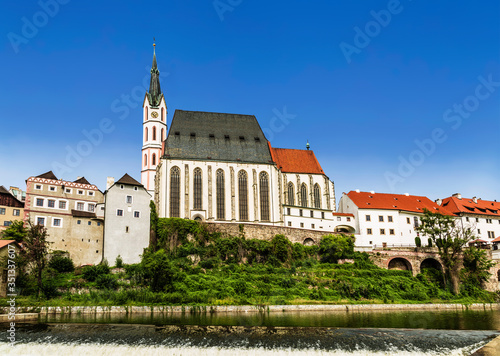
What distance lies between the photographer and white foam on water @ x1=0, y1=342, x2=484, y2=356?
23.8 meters

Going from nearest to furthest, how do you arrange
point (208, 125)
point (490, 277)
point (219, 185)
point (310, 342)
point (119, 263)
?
1. point (310, 342)
2. point (119, 263)
3. point (490, 277)
4. point (219, 185)
5. point (208, 125)

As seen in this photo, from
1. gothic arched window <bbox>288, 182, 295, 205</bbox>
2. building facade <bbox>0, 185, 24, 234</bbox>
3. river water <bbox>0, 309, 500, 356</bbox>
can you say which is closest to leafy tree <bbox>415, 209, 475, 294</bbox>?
gothic arched window <bbox>288, 182, 295, 205</bbox>

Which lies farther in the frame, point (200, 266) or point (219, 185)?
point (219, 185)

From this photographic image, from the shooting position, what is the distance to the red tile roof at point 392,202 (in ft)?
242

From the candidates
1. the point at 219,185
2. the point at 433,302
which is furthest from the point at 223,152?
the point at 433,302

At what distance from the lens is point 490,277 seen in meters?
61.1

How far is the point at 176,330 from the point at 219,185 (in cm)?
4629

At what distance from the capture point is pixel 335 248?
62594 millimetres

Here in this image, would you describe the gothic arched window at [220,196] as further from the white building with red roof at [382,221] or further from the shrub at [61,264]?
the shrub at [61,264]

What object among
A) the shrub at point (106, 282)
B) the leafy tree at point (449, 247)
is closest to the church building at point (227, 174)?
the leafy tree at point (449, 247)

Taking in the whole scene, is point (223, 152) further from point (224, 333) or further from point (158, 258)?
point (224, 333)

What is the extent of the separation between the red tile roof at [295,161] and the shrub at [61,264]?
1453 inches

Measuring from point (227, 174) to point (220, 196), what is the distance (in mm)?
3698

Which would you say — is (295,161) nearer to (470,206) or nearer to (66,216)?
(470,206)
